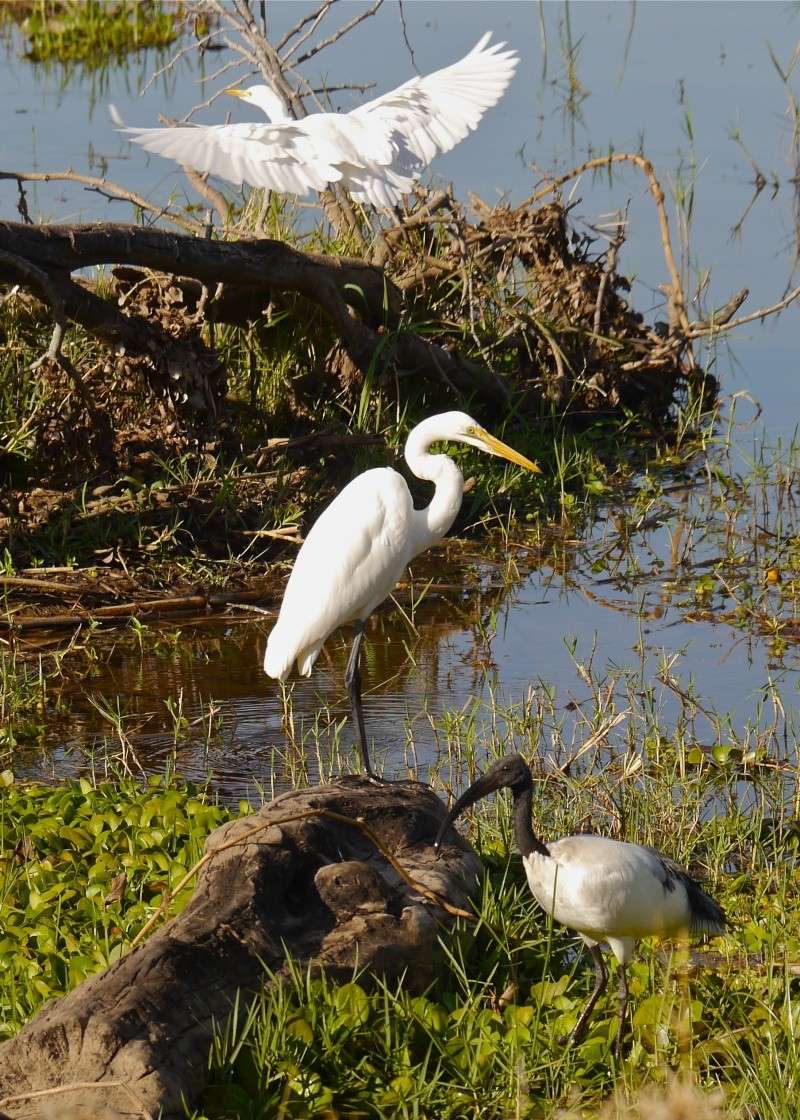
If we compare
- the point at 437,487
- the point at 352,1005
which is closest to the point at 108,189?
the point at 437,487

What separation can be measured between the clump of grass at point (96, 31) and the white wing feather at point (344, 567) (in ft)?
53.5

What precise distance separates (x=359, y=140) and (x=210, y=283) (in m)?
1.24

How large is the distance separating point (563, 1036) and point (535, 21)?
17.7 m

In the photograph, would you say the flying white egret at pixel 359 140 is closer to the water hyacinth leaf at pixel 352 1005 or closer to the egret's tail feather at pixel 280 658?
the egret's tail feather at pixel 280 658

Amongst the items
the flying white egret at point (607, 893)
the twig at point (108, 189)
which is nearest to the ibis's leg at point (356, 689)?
the flying white egret at point (607, 893)

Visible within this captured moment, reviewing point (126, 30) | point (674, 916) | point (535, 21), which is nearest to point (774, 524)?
point (674, 916)

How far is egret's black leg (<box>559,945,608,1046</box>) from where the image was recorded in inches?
143

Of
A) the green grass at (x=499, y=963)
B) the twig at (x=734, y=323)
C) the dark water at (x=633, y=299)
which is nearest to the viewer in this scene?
the green grass at (x=499, y=963)

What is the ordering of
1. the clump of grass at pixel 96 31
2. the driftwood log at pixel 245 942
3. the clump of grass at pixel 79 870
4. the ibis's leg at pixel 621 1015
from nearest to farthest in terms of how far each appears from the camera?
the driftwood log at pixel 245 942 < the ibis's leg at pixel 621 1015 < the clump of grass at pixel 79 870 < the clump of grass at pixel 96 31

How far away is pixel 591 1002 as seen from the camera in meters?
3.67

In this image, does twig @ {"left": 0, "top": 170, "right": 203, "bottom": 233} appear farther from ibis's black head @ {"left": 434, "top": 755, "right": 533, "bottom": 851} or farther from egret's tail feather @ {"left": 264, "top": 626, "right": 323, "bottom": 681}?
ibis's black head @ {"left": 434, "top": 755, "right": 533, "bottom": 851}

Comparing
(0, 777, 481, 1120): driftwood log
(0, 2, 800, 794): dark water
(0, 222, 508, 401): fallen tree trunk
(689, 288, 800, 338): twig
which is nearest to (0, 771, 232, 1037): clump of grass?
(0, 777, 481, 1120): driftwood log

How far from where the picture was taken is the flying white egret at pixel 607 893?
3629 mm

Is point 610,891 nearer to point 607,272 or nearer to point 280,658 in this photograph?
point 280,658
